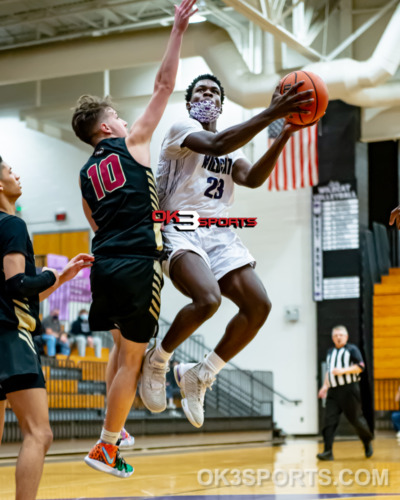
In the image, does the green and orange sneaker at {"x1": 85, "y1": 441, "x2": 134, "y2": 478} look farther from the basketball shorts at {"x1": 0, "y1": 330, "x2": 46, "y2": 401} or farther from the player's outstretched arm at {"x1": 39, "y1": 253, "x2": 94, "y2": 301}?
the player's outstretched arm at {"x1": 39, "y1": 253, "x2": 94, "y2": 301}

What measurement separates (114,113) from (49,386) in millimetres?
9757

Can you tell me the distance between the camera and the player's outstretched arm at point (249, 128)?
4.20m

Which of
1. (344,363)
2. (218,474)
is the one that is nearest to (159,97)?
(218,474)

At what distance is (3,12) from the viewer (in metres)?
18.8

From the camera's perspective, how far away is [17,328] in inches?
182

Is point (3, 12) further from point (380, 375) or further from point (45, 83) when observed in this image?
point (380, 375)

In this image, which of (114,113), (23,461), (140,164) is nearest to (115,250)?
(140,164)

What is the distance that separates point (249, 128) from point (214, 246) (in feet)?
3.55

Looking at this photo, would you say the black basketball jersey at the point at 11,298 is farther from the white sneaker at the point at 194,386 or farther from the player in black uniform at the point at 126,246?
the white sneaker at the point at 194,386

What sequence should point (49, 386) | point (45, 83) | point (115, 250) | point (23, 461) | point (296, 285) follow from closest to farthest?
point (23, 461) → point (115, 250) → point (49, 386) → point (296, 285) → point (45, 83)

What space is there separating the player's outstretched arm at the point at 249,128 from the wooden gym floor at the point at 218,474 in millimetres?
4107

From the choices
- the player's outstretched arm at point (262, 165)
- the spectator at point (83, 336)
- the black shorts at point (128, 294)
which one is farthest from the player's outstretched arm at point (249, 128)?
the spectator at point (83, 336)

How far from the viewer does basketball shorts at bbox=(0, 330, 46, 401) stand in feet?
14.6

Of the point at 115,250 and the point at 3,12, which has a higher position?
the point at 3,12
